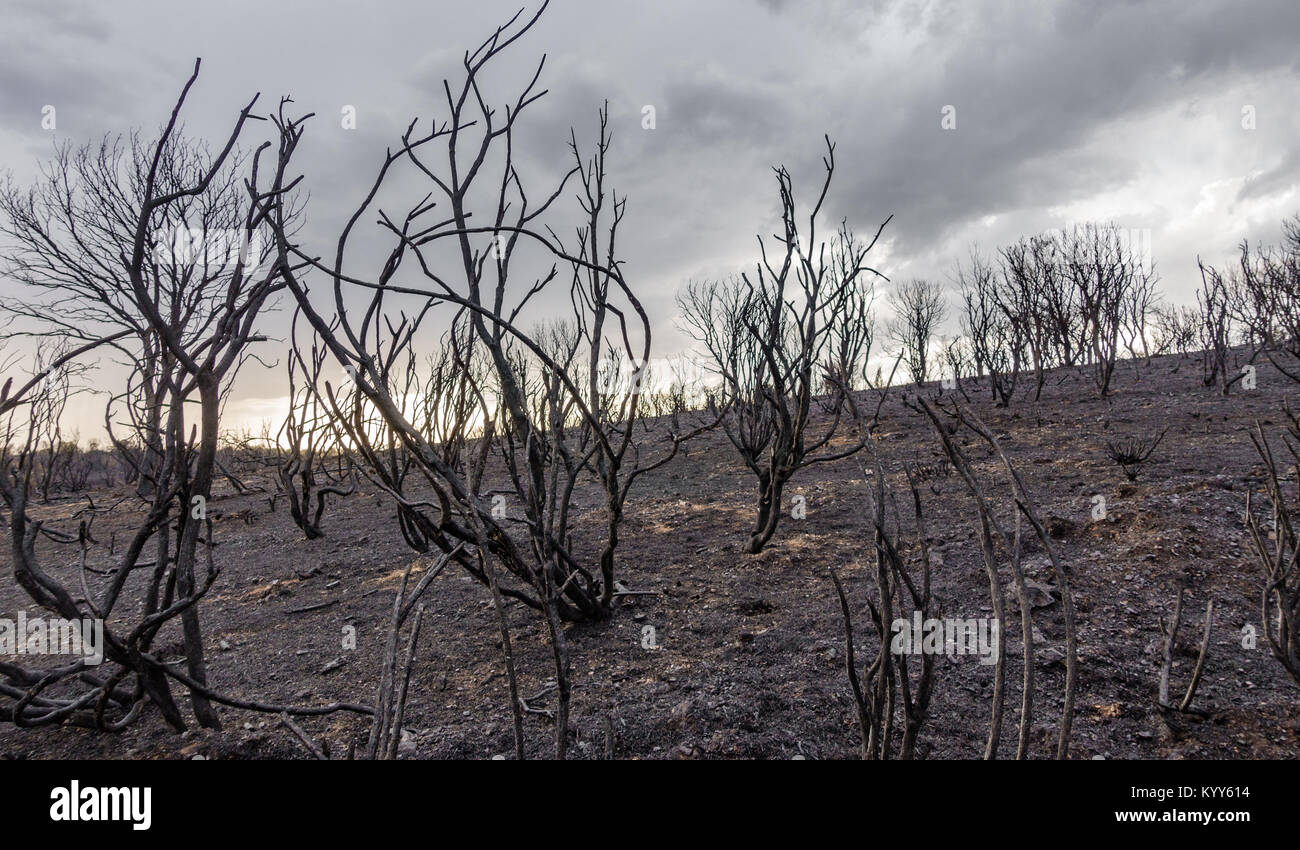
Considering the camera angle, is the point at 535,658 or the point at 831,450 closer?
the point at 535,658

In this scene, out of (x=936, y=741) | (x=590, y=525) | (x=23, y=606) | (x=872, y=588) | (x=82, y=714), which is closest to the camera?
(x=936, y=741)

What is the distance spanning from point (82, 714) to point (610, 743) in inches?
92.8

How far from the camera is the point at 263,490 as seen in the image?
9.05 m

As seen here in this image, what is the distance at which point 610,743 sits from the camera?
0.99 metres

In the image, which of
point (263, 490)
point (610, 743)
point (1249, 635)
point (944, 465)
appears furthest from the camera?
point (263, 490)

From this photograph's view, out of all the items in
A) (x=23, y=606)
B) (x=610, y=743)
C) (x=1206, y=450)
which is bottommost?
(x=23, y=606)

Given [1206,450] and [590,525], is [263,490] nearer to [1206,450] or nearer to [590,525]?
[590,525]

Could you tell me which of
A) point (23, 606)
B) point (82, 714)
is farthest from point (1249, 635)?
point (23, 606)

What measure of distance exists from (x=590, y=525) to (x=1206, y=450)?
5.77 meters

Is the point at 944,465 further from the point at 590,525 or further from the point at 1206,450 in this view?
the point at 590,525
